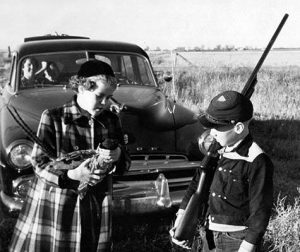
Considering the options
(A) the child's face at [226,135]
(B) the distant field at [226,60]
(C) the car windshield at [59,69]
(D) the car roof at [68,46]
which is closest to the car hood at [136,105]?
(C) the car windshield at [59,69]

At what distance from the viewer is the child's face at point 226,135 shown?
2.08 meters

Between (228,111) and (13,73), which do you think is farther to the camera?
(13,73)

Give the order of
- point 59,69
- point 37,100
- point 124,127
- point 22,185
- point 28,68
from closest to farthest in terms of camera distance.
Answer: point 22,185 → point 124,127 → point 37,100 → point 28,68 → point 59,69

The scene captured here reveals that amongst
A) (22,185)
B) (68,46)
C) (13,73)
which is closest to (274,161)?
(68,46)

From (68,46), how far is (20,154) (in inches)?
70.6

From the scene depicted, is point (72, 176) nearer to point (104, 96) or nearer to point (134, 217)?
point (104, 96)

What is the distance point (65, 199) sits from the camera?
227 centimetres

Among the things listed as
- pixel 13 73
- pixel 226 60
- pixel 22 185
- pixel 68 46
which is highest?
pixel 68 46

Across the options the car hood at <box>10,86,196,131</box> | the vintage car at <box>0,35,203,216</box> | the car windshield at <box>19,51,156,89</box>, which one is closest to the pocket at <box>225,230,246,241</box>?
the vintage car at <box>0,35,203,216</box>

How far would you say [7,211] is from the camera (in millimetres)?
3375

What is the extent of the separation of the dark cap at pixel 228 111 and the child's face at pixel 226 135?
3 cm

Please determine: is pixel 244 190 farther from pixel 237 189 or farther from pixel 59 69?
pixel 59 69

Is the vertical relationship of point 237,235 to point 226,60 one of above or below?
above

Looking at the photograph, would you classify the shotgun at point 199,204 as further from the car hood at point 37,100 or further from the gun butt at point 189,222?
the car hood at point 37,100
